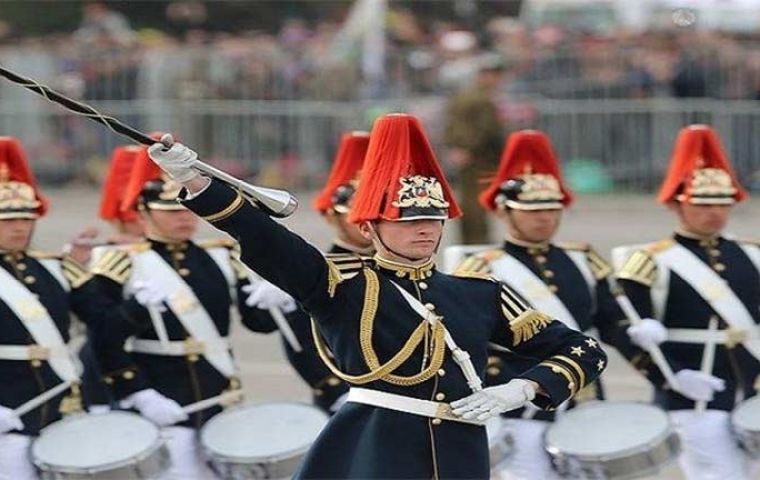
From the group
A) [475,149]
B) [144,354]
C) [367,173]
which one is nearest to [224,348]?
[144,354]

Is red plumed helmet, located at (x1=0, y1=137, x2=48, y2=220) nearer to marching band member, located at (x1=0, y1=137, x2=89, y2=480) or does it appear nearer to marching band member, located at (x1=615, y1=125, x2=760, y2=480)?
marching band member, located at (x1=0, y1=137, x2=89, y2=480)

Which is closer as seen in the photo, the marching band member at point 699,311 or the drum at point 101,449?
the drum at point 101,449

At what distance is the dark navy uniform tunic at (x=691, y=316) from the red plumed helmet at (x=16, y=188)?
2.33 meters

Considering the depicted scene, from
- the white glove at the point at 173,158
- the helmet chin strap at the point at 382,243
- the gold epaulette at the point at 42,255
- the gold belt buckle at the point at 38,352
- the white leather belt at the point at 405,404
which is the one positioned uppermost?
the white glove at the point at 173,158

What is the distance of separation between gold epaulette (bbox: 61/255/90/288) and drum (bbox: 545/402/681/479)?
1876 millimetres

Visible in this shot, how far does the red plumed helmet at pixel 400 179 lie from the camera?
4945mm

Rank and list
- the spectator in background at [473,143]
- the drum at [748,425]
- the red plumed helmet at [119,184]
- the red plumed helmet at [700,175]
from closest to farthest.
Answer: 1. the drum at [748,425]
2. the red plumed helmet at [700,175]
3. the red plumed helmet at [119,184]
4. the spectator in background at [473,143]

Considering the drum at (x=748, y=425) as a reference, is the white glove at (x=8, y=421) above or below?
above

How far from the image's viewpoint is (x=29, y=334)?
22.7 ft

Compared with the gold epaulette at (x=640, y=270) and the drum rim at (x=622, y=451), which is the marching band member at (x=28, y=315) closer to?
the drum rim at (x=622, y=451)

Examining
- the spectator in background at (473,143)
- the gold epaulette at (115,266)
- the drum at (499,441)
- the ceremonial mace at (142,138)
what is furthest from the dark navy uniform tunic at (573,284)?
the spectator in background at (473,143)

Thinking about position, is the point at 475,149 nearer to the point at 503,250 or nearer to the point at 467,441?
the point at 503,250

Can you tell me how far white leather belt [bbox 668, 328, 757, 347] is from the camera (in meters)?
7.46

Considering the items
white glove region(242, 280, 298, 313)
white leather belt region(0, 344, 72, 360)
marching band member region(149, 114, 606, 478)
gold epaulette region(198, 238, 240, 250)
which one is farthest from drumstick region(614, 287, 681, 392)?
marching band member region(149, 114, 606, 478)
